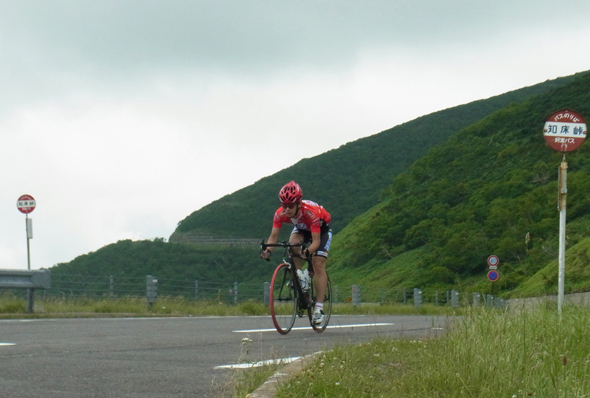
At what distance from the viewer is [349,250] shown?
107688 mm

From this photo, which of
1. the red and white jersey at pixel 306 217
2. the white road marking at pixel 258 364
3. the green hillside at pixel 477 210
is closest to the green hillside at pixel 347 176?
the green hillside at pixel 477 210

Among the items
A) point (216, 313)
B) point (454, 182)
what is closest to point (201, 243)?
point (454, 182)

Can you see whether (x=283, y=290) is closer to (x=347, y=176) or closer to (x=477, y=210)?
(x=477, y=210)

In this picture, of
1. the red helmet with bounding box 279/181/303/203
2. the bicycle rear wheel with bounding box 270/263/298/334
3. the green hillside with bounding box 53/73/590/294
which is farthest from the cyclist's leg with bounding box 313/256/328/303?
the green hillside with bounding box 53/73/590/294

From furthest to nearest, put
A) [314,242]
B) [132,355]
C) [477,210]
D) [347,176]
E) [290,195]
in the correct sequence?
[347,176], [477,210], [314,242], [290,195], [132,355]

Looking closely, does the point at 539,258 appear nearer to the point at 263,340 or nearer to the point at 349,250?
the point at 349,250

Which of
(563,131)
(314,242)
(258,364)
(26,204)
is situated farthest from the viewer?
(26,204)

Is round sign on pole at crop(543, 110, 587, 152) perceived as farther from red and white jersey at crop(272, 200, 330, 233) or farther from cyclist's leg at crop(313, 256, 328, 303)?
red and white jersey at crop(272, 200, 330, 233)

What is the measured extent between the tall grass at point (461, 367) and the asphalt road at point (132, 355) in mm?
491

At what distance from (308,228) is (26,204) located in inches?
543

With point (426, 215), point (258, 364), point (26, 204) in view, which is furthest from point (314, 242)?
point (426, 215)

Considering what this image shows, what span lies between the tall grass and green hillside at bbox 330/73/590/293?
173ft

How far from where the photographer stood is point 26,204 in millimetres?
21234

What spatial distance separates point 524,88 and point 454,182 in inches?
2232
